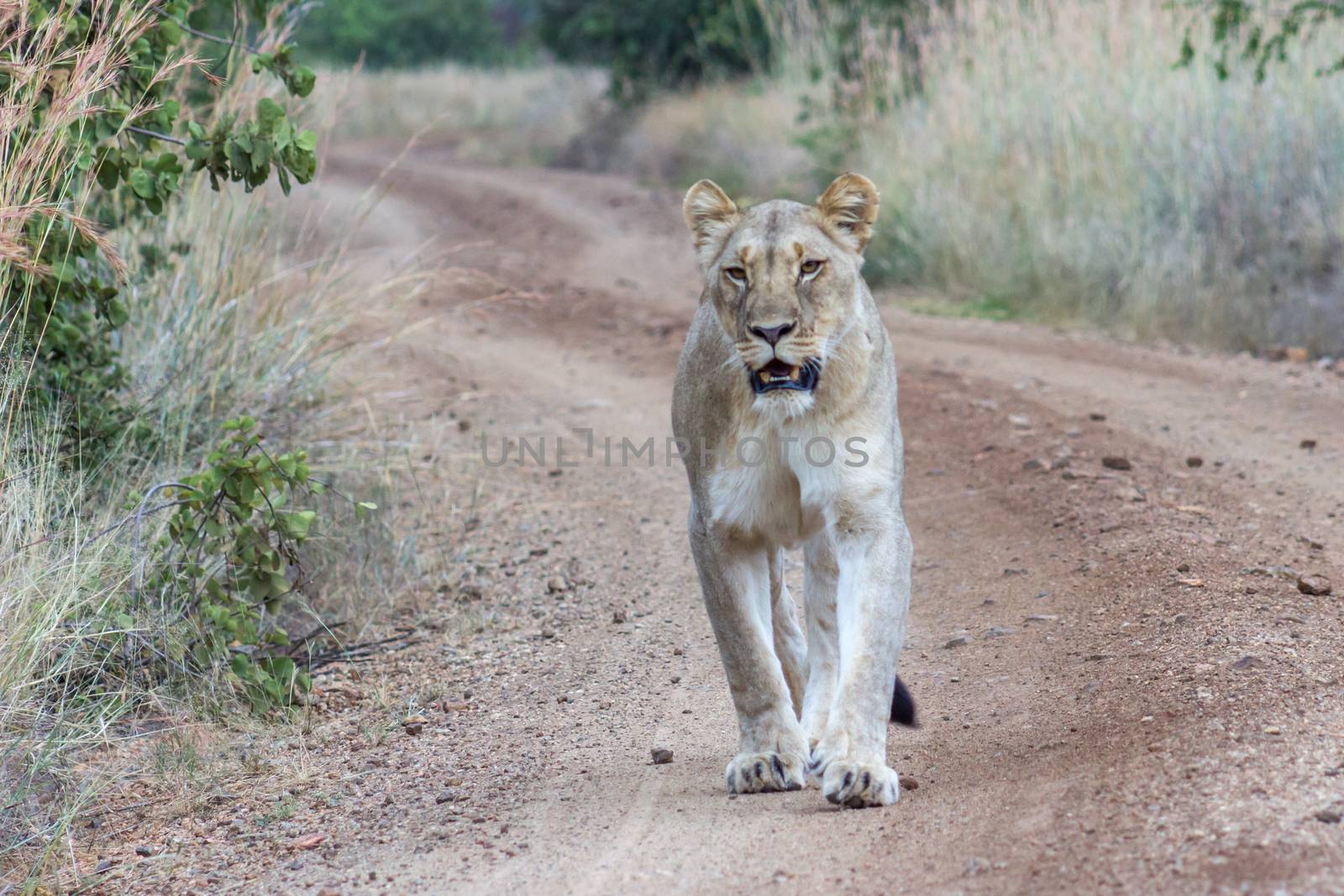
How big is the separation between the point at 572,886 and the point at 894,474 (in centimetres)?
150

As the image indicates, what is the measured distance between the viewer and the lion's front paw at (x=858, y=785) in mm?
3664

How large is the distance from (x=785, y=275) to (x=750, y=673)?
3.64 feet

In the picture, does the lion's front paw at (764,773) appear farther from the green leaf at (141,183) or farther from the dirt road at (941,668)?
the green leaf at (141,183)

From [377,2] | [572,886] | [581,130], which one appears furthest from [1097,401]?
[377,2]

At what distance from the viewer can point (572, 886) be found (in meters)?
3.35

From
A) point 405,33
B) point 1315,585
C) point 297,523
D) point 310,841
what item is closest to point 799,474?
point 310,841

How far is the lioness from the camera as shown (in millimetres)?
3896

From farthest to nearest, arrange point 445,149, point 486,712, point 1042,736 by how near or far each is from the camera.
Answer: point 445,149, point 486,712, point 1042,736

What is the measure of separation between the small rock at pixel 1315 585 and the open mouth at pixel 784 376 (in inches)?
81.8

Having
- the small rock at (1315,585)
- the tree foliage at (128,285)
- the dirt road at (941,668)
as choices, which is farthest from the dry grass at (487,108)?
the small rock at (1315,585)

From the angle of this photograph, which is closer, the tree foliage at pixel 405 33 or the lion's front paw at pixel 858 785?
the lion's front paw at pixel 858 785

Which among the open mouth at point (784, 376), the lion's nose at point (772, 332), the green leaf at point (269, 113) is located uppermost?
the green leaf at point (269, 113)

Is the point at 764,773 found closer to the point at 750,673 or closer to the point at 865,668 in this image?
the point at 750,673

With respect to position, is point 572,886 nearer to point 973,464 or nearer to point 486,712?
point 486,712
